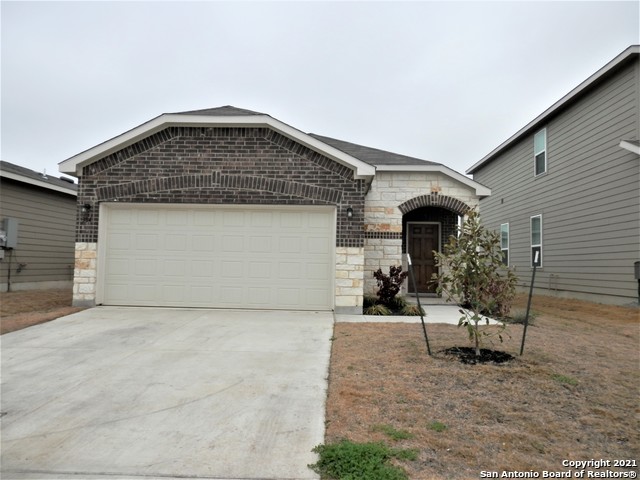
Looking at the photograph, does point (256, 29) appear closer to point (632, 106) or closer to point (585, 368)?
point (632, 106)

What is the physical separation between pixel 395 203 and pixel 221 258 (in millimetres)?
5123

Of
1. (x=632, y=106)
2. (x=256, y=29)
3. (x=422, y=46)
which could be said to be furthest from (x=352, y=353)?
(x=422, y=46)

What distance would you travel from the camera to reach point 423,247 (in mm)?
13148

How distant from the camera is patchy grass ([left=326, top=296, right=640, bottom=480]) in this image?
3152 millimetres

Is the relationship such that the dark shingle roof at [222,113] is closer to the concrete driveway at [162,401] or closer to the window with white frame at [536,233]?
the concrete driveway at [162,401]

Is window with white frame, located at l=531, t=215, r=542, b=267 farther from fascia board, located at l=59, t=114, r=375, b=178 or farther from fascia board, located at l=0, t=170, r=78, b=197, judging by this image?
fascia board, located at l=0, t=170, r=78, b=197

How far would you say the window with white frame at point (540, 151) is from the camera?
14977mm

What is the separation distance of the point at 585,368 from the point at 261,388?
3944mm

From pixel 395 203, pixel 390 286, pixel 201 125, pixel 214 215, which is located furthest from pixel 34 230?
pixel 390 286

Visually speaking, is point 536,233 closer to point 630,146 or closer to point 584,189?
point 584,189

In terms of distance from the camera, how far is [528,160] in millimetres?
16031

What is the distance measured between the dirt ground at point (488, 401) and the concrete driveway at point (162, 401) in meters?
0.44

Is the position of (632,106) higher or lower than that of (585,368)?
higher

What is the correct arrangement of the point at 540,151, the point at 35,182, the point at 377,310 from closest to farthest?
the point at 377,310 → the point at 35,182 → the point at 540,151
